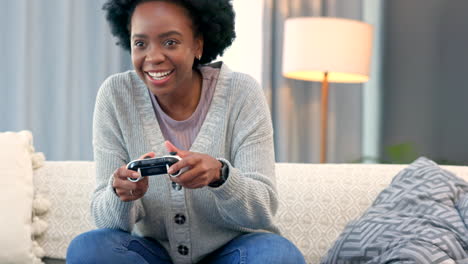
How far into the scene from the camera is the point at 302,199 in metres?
1.90

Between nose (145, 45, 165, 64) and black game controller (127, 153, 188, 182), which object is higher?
nose (145, 45, 165, 64)

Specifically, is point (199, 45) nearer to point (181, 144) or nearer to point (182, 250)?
point (181, 144)

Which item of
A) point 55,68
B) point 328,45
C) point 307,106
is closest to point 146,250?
point 328,45

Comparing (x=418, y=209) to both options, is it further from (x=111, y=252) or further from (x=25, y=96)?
(x=25, y=96)


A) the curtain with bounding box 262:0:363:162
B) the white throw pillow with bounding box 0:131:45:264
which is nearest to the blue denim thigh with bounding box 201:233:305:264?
the white throw pillow with bounding box 0:131:45:264

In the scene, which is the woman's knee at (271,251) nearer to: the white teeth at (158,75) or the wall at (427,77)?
the white teeth at (158,75)

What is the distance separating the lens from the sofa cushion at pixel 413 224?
5.19 feet

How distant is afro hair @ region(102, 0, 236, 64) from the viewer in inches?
58.6

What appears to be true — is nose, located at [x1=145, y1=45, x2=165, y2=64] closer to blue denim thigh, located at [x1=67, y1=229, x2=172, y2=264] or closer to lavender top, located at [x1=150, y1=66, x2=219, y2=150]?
lavender top, located at [x1=150, y1=66, x2=219, y2=150]

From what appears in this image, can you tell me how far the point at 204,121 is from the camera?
1.53 meters

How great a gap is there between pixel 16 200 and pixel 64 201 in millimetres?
160

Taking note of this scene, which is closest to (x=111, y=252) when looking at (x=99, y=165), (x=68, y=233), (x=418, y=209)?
(x=99, y=165)

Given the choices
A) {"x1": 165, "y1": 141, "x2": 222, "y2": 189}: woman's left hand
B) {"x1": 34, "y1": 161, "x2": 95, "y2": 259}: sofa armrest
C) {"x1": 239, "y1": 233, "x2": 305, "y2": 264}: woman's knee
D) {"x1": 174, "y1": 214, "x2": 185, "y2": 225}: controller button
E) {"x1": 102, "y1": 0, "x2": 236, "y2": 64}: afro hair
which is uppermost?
{"x1": 102, "y1": 0, "x2": 236, "y2": 64}: afro hair

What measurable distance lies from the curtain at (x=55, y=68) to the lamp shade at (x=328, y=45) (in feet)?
2.80
